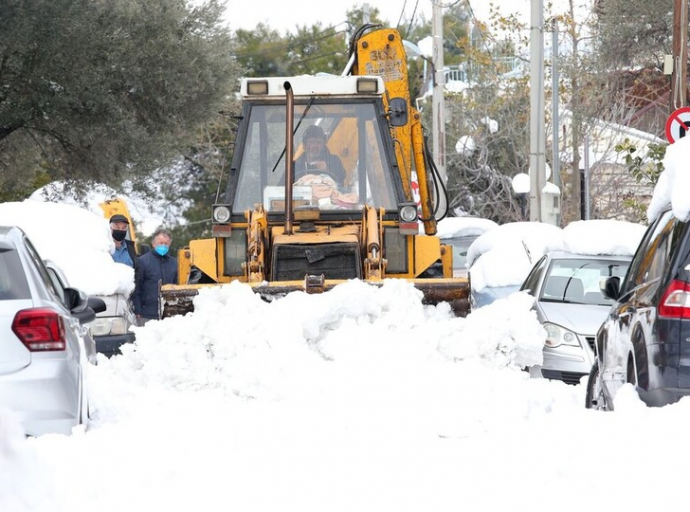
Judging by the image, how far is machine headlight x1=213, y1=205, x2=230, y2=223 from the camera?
37.9ft

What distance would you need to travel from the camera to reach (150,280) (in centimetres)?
1523

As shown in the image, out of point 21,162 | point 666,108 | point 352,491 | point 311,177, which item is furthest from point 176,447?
point 666,108

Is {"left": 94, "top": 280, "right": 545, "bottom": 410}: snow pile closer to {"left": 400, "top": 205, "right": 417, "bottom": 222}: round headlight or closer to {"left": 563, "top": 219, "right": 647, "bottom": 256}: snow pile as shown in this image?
{"left": 400, "top": 205, "right": 417, "bottom": 222}: round headlight

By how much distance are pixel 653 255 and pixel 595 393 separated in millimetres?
1472

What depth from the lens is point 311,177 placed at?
11742 millimetres

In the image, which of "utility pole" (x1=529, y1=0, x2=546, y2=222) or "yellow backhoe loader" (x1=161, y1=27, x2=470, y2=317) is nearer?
"yellow backhoe loader" (x1=161, y1=27, x2=470, y2=317)

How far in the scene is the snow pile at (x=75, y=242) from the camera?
12.9 metres

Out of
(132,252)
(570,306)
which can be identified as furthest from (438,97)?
(570,306)

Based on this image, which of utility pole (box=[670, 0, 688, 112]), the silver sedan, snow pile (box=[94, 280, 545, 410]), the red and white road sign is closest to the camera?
snow pile (box=[94, 280, 545, 410])

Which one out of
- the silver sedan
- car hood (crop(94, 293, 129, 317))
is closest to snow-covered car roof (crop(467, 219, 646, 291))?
the silver sedan

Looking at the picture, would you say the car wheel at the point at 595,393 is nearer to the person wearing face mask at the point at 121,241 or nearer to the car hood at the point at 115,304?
the car hood at the point at 115,304

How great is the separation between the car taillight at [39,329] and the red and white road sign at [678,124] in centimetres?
985

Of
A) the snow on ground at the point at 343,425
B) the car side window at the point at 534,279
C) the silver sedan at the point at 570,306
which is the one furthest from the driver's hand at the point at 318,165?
the car side window at the point at 534,279

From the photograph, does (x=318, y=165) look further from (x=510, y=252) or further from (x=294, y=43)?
(x=294, y=43)
